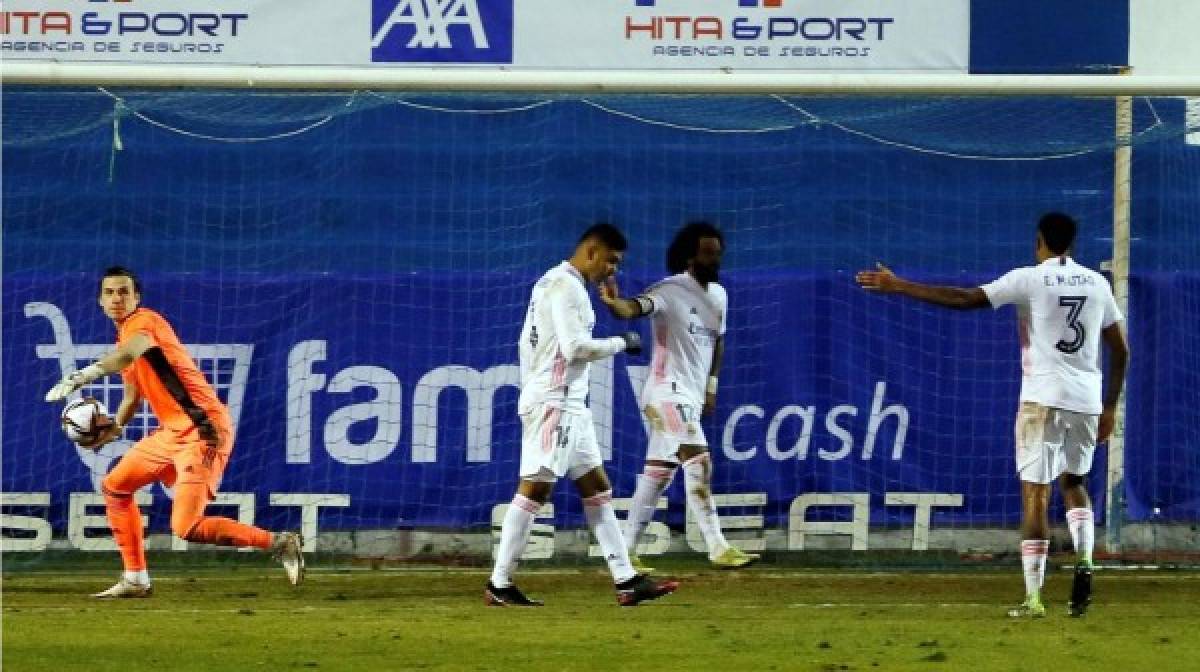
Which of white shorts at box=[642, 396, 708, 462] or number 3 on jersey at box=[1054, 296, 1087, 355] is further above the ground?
number 3 on jersey at box=[1054, 296, 1087, 355]

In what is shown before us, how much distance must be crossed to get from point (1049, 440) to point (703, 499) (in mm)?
2637

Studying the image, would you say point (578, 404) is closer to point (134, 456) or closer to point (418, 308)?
point (134, 456)

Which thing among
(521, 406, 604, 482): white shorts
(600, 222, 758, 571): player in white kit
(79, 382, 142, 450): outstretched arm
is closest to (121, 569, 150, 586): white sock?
(79, 382, 142, 450): outstretched arm

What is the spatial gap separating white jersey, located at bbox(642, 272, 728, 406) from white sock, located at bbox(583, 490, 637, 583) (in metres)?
1.75

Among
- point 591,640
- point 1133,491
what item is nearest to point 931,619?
point 591,640

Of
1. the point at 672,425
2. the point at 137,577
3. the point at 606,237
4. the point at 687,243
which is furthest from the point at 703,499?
the point at 137,577

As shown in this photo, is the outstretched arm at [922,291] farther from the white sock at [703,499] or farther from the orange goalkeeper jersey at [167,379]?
the orange goalkeeper jersey at [167,379]

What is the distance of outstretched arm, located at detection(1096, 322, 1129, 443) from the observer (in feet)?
42.0

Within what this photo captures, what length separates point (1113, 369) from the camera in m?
12.9

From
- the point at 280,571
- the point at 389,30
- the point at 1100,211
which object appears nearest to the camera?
the point at 280,571

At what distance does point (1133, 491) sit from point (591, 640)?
6441 mm

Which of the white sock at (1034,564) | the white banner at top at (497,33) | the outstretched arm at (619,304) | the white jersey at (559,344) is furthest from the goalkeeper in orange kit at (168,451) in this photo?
the white banner at top at (497,33)

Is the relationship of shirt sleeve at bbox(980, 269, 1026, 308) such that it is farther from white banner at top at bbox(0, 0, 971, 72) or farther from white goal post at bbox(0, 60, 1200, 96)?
white banner at top at bbox(0, 0, 971, 72)

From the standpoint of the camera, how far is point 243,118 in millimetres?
16000
